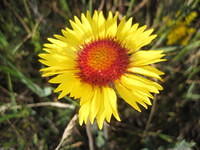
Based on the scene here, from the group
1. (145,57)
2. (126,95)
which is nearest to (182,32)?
(145,57)

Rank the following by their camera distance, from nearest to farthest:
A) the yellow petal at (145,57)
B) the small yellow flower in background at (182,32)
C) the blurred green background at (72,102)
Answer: the yellow petal at (145,57) < the blurred green background at (72,102) < the small yellow flower in background at (182,32)

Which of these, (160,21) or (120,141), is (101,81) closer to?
(120,141)

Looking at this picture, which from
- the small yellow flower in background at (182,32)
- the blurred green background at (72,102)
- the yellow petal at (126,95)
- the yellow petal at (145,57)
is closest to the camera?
the yellow petal at (126,95)

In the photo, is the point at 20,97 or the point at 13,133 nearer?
the point at 13,133

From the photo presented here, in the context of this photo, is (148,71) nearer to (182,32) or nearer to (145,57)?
(145,57)

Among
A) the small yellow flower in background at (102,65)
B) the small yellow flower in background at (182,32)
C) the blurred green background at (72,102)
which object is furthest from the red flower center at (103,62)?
the small yellow flower in background at (182,32)

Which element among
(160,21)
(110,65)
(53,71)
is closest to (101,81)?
(110,65)

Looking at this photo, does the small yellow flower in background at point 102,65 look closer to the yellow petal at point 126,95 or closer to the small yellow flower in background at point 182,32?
the yellow petal at point 126,95

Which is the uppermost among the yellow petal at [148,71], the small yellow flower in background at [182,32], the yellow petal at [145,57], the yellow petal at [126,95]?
the small yellow flower in background at [182,32]

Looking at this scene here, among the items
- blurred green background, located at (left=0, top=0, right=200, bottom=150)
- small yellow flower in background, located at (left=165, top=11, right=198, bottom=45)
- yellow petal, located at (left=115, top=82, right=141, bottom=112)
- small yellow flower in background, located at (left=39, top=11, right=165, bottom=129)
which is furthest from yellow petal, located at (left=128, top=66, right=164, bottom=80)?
small yellow flower in background, located at (left=165, top=11, right=198, bottom=45)
